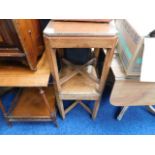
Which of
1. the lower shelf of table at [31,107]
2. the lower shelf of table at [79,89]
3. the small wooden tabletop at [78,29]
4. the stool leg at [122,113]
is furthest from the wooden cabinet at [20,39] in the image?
the stool leg at [122,113]

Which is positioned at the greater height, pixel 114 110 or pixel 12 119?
pixel 12 119

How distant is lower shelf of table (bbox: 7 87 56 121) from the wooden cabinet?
49cm

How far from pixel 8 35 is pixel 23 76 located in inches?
11.0

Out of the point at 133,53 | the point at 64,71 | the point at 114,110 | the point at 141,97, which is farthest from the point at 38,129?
the point at 133,53

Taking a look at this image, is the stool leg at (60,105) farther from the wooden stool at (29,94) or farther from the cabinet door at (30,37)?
the cabinet door at (30,37)

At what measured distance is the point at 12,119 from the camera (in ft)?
4.02

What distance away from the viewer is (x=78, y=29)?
2.28ft

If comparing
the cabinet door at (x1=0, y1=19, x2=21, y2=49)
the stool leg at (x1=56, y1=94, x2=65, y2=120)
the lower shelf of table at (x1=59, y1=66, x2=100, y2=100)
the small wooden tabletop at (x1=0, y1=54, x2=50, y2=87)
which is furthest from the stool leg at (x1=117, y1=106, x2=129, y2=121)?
the cabinet door at (x1=0, y1=19, x2=21, y2=49)

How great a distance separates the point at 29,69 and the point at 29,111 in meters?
0.49

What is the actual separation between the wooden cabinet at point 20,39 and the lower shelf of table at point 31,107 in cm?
49

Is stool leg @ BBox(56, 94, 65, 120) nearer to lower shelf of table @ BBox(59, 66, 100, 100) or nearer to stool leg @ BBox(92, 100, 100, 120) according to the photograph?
lower shelf of table @ BBox(59, 66, 100, 100)

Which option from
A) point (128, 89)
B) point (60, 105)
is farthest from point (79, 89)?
point (128, 89)
